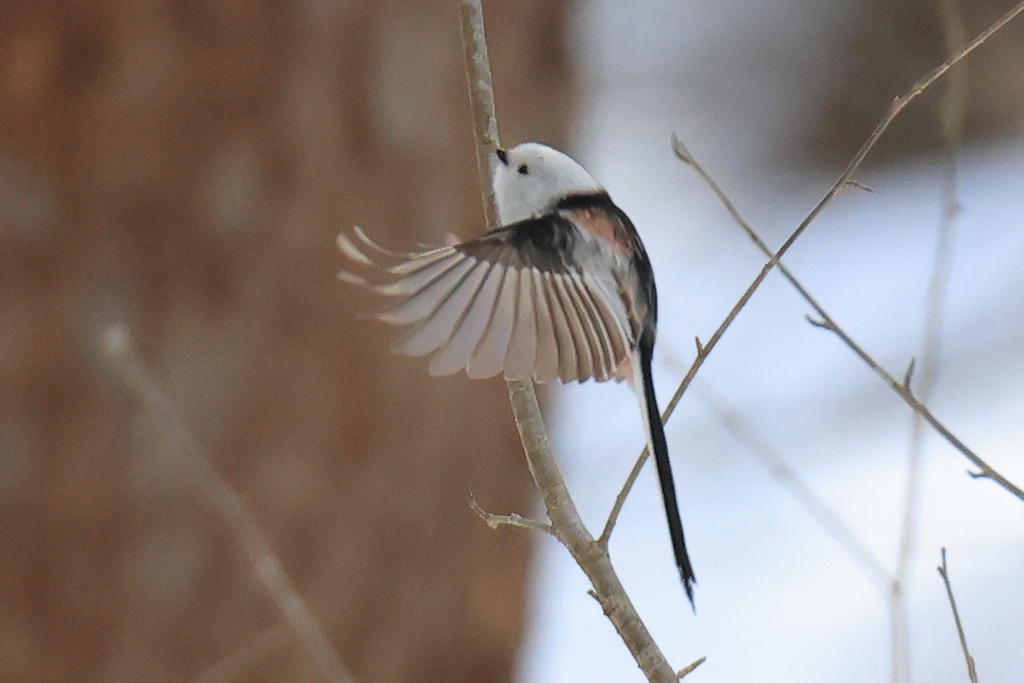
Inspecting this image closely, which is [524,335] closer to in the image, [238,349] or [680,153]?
[680,153]

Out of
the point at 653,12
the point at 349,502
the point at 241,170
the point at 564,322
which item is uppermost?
the point at 653,12

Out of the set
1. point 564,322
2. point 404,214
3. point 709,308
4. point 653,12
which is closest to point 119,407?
point 404,214

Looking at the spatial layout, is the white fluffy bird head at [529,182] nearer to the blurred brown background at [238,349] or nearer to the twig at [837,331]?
the twig at [837,331]

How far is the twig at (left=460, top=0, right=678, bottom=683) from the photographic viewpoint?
1.38 ft

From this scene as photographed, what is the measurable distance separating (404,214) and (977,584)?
782 mm

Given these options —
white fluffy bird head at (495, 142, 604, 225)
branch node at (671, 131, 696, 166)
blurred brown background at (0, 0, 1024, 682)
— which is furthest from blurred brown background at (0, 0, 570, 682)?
branch node at (671, 131, 696, 166)

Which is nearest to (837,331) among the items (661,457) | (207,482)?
(661,457)

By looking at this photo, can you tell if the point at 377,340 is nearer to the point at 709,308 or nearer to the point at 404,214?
the point at 404,214

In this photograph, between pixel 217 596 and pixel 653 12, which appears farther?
pixel 653 12

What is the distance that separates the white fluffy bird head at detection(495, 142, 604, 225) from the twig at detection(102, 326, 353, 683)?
25 cm

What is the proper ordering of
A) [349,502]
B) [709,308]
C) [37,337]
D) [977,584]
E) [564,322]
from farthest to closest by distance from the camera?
[709,308] < [977,584] < [349,502] < [37,337] < [564,322]

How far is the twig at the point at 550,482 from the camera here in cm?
42

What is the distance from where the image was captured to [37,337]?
0.83 metres

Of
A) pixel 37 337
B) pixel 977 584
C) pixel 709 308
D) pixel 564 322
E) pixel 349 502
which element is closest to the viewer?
pixel 564 322
